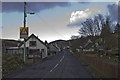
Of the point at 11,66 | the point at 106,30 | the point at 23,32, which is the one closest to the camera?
the point at 11,66

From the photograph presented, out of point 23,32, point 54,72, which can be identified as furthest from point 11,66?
point 54,72

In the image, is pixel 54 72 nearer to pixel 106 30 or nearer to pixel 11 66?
pixel 11 66

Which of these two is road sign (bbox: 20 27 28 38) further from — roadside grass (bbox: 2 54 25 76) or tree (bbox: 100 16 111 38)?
tree (bbox: 100 16 111 38)

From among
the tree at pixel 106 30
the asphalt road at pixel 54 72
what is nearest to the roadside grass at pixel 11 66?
the asphalt road at pixel 54 72

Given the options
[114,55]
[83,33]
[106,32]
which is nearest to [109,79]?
[114,55]

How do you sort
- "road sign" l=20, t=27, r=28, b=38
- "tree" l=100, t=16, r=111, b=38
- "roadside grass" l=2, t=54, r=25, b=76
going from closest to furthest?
1. "roadside grass" l=2, t=54, r=25, b=76
2. "road sign" l=20, t=27, r=28, b=38
3. "tree" l=100, t=16, r=111, b=38

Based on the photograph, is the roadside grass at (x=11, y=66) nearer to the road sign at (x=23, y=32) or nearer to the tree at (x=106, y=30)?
the road sign at (x=23, y=32)

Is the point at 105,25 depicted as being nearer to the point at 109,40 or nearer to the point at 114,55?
the point at 109,40

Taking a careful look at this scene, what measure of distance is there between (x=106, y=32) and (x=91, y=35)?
164 inches

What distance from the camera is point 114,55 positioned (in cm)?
4191

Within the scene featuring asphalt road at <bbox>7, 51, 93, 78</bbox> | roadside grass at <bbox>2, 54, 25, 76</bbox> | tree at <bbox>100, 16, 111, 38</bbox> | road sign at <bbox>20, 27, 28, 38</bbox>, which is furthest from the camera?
tree at <bbox>100, 16, 111, 38</bbox>

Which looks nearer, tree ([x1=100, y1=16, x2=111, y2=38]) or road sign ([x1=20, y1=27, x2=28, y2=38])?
road sign ([x1=20, y1=27, x2=28, y2=38])

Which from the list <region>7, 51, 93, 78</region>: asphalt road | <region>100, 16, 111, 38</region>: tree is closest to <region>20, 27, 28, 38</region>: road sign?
<region>7, 51, 93, 78</region>: asphalt road

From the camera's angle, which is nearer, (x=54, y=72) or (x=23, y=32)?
(x=54, y=72)
